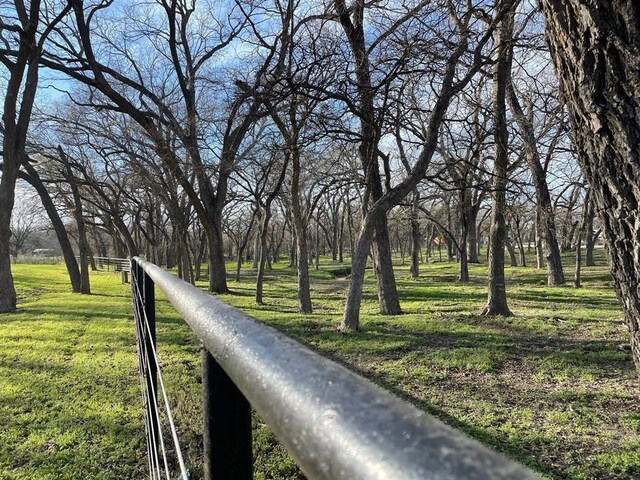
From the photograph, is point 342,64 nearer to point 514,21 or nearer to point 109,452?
point 514,21

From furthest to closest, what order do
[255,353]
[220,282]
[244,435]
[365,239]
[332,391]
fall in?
[220,282], [365,239], [244,435], [255,353], [332,391]

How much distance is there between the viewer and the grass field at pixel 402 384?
12.8 ft

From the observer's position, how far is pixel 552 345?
7.49 meters

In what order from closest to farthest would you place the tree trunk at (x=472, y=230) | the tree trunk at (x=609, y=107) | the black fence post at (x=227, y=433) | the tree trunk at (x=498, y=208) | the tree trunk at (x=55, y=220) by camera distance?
the black fence post at (x=227, y=433), the tree trunk at (x=609, y=107), the tree trunk at (x=498, y=208), the tree trunk at (x=55, y=220), the tree trunk at (x=472, y=230)

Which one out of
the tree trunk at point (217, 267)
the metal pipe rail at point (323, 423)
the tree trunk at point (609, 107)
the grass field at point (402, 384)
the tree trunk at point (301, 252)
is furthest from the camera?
the tree trunk at point (217, 267)

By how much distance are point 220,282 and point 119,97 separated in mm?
7473

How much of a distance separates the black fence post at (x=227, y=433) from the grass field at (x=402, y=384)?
334cm

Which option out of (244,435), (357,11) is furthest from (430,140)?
(244,435)

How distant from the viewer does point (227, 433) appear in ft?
2.26

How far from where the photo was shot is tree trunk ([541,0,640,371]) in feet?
6.79

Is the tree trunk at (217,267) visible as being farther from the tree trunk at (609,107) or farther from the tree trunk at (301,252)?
the tree trunk at (609,107)

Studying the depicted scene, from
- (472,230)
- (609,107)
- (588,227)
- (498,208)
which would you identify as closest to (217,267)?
(498,208)

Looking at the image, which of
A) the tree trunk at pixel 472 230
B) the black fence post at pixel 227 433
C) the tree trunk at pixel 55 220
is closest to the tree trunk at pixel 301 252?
the tree trunk at pixel 55 220

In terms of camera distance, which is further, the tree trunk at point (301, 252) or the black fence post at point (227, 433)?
the tree trunk at point (301, 252)
